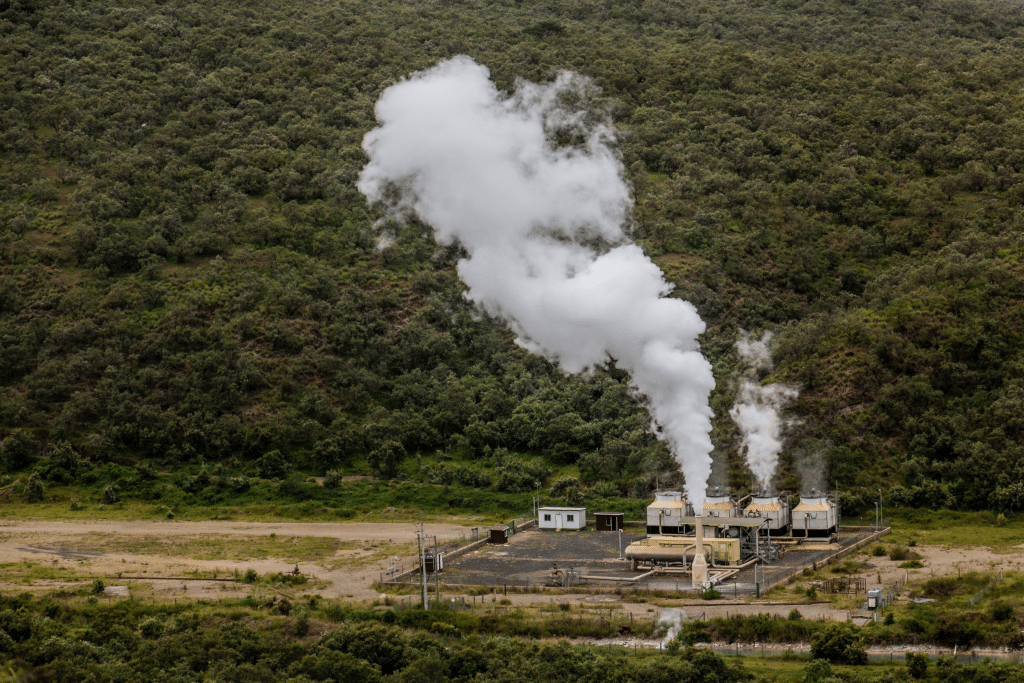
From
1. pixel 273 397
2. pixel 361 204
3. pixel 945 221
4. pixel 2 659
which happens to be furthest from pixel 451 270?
pixel 2 659

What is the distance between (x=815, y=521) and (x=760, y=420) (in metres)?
9.01

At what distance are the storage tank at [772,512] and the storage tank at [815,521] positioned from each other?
432 mm

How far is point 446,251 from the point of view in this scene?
85250 millimetres

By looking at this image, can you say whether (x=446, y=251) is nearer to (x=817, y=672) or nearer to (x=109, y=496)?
(x=109, y=496)

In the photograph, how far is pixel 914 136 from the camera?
302 feet

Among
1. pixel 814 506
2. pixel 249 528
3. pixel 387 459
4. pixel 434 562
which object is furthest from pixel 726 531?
pixel 249 528

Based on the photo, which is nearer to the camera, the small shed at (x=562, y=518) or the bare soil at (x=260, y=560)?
the bare soil at (x=260, y=560)

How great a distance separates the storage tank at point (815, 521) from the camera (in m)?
55.1

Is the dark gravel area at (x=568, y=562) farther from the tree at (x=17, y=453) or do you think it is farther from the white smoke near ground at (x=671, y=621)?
the tree at (x=17, y=453)

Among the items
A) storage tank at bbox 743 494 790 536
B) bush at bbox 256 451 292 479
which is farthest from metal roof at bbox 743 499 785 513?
bush at bbox 256 451 292 479

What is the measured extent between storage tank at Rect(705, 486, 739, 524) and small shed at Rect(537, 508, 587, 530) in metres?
7.93

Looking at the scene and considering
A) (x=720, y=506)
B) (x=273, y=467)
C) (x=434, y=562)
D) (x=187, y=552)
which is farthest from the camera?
(x=273, y=467)

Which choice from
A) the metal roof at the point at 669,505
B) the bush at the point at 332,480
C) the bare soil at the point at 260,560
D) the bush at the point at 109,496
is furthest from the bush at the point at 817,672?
the bush at the point at 109,496

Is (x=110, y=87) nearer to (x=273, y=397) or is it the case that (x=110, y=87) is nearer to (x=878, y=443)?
(x=273, y=397)
